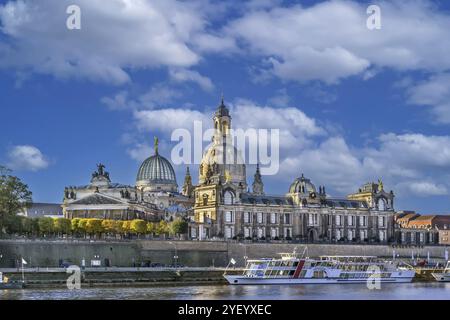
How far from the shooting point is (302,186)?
10312 cm

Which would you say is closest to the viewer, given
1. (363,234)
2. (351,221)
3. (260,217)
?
(260,217)

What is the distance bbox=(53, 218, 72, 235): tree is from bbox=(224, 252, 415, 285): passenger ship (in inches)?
979

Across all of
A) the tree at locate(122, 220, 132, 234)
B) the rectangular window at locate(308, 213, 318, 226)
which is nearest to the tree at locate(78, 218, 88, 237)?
the tree at locate(122, 220, 132, 234)

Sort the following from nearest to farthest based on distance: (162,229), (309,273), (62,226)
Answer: (309,273), (62,226), (162,229)

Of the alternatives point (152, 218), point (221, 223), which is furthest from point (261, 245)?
point (152, 218)

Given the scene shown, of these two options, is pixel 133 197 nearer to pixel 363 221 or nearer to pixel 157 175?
pixel 157 175

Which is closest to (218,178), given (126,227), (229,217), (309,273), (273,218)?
(229,217)

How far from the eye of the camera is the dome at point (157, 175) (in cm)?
12681

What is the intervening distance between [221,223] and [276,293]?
4298cm

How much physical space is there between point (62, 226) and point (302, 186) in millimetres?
31625

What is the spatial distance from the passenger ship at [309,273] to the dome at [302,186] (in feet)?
100

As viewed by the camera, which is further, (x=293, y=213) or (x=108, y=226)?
(x=293, y=213)

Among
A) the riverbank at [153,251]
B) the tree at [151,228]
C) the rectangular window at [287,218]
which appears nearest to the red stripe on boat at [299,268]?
the riverbank at [153,251]

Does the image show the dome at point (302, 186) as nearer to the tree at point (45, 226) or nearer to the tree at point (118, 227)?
the tree at point (118, 227)
